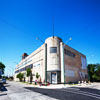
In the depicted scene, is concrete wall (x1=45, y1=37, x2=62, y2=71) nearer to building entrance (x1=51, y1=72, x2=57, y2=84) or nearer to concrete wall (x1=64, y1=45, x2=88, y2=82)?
building entrance (x1=51, y1=72, x2=57, y2=84)

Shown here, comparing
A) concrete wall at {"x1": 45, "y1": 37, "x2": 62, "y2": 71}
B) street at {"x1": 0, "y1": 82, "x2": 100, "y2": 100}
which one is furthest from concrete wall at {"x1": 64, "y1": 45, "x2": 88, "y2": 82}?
street at {"x1": 0, "y1": 82, "x2": 100, "y2": 100}

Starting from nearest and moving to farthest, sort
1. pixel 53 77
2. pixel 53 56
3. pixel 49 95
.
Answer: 1. pixel 49 95
2. pixel 53 77
3. pixel 53 56

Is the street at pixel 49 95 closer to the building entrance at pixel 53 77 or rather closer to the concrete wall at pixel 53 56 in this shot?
the building entrance at pixel 53 77

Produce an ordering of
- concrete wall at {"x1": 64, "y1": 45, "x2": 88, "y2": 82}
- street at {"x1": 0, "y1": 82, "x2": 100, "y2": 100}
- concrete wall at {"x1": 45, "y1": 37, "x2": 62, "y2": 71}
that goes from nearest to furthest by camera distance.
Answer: street at {"x1": 0, "y1": 82, "x2": 100, "y2": 100}
concrete wall at {"x1": 45, "y1": 37, "x2": 62, "y2": 71}
concrete wall at {"x1": 64, "y1": 45, "x2": 88, "y2": 82}

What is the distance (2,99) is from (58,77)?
809 inches

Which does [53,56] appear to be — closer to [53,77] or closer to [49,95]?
[53,77]

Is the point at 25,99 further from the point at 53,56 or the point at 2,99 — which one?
the point at 53,56

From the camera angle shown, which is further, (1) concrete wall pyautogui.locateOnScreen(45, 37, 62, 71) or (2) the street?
(1) concrete wall pyautogui.locateOnScreen(45, 37, 62, 71)

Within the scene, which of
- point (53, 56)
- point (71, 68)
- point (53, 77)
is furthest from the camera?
point (71, 68)

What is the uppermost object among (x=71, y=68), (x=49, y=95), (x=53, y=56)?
(x=53, y=56)

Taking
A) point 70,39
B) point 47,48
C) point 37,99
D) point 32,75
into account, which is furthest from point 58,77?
point 37,99

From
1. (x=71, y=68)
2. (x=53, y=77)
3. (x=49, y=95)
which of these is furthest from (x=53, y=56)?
(x=49, y=95)

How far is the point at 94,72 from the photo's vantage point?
46.8 m

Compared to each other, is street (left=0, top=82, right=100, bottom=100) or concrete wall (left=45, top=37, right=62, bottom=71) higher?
concrete wall (left=45, top=37, right=62, bottom=71)
